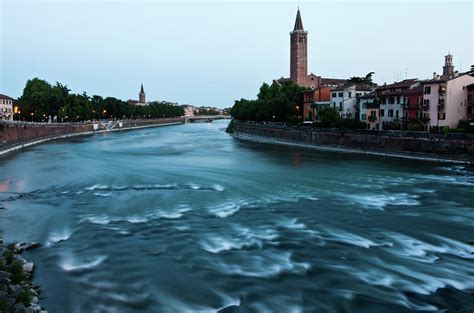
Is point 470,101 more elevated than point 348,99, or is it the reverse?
point 348,99

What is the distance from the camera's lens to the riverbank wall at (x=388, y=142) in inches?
1406

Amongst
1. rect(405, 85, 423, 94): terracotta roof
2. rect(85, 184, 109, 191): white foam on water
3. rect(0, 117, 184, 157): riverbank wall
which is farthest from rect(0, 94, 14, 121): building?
rect(405, 85, 423, 94): terracotta roof

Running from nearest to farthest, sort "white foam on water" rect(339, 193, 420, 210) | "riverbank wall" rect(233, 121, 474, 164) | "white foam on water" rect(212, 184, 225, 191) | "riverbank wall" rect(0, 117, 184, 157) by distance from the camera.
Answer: "white foam on water" rect(339, 193, 420, 210) < "white foam on water" rect(212, 184, 225, 191) < "riverbank wall" rect(233, 121, 474, 164) < "riverbank wall" rect(0, 117, 184, 157)

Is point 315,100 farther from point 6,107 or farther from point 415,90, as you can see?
point 6,107

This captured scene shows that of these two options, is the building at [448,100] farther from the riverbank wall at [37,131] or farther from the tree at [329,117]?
the riverbank wall at [37,131]

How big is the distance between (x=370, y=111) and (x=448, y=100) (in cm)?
1237

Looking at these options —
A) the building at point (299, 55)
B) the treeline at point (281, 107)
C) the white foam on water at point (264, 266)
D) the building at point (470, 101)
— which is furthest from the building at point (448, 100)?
the building at point (299, 55)

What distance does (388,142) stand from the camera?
42.2 metres

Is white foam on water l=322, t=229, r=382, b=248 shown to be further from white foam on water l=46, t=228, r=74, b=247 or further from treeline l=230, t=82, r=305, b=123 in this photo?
treeline l=230, t=82, r=305, b=123

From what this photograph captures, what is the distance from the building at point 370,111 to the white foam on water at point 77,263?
4466 cm

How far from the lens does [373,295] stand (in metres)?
11.2

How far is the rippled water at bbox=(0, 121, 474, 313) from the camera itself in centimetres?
1103

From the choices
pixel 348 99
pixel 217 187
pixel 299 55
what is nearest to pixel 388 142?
pixel 348 99

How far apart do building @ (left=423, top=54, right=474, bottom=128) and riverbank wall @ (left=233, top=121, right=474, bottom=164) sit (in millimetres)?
5224
